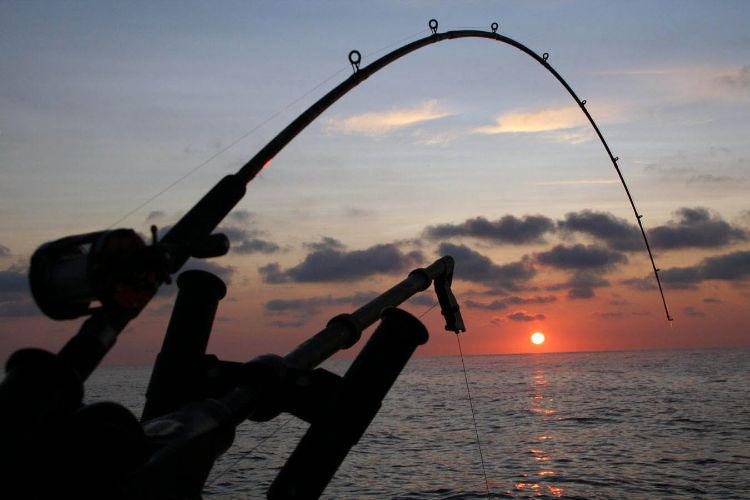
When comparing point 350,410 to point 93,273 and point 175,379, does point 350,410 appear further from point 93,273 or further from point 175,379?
point 93,273

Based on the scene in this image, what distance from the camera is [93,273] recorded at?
Result: 2900mm

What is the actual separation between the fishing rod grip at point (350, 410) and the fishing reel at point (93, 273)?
1.18 m

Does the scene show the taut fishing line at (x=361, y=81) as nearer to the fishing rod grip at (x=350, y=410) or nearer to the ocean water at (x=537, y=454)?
the fishing rod grip at (x=350, y=410)

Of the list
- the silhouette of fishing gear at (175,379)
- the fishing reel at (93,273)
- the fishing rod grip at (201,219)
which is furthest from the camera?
the fishing rod grip at (201,219)

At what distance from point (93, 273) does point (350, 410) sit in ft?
5.08

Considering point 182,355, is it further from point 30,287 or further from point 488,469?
point 488,469

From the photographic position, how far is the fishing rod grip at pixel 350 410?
142 inches

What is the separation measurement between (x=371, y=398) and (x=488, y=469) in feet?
84.6

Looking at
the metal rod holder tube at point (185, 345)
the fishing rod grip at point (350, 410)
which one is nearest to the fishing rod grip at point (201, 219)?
the metal rod holder tube at point (185, 345)

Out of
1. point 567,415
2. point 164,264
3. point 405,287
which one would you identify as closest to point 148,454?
point 164,264

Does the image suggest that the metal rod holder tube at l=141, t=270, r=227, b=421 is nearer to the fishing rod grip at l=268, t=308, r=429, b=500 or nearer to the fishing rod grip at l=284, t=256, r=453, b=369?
the fishing rod grip at l=284, t=256, r=453, b=369

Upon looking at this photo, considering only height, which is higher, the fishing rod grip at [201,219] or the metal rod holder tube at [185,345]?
the fishing rod grip at [201,219]

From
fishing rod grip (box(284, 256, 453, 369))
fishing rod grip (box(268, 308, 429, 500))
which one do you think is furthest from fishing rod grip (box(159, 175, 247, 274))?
fishing rod grip (box(268, 308, 429, 500))

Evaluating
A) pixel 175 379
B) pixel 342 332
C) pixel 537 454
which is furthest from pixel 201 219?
pixel 537 454
